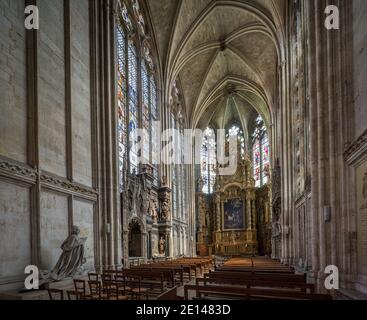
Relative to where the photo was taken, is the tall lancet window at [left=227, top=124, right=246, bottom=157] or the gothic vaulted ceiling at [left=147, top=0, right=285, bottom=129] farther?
the tall lancet window at [left=227, top=124, right=246, bottom=157]

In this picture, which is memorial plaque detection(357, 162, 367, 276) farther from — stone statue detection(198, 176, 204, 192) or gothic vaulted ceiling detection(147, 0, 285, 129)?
stone statue detection(198, 176, 204, 192)

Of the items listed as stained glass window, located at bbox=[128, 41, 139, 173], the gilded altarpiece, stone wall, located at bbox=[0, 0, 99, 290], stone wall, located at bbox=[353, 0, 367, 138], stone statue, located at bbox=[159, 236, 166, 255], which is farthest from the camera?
the gilded altarpiece

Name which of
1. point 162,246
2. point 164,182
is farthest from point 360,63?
point 164,182

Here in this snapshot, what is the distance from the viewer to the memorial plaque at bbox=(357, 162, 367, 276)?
7730mm

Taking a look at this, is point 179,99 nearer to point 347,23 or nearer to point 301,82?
point 301,82

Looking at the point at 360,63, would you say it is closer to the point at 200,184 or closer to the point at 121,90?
the point at 121,90

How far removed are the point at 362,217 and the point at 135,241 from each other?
1571 centimetres

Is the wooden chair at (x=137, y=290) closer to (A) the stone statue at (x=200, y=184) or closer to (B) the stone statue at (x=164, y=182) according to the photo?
(B) the stone statue at (x=164, y=182)

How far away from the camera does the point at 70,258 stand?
10.8m

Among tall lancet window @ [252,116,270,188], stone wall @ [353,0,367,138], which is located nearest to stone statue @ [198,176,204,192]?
tall lancet window @ [252,116,270,188]

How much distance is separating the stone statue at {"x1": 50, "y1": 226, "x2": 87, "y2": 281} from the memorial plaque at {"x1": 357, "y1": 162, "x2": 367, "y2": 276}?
804 cm

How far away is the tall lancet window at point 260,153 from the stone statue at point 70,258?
31929 millimetres

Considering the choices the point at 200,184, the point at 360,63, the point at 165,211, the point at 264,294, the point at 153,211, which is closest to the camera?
the point at 264,294

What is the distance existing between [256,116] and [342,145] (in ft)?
112
